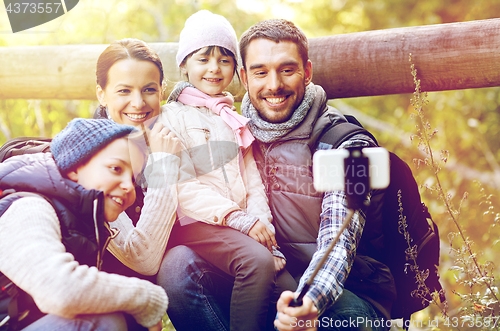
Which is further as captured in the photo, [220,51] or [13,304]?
[220,51]

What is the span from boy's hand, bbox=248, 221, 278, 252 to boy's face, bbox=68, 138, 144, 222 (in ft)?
1.88

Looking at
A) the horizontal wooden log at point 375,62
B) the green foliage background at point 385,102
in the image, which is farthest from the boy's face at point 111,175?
the green foliage background at point 385,102

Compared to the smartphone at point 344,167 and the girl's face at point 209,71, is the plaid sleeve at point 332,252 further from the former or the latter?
the girl's face at point 209,71

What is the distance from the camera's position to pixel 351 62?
A: 2516 millimetres

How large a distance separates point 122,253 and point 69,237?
0.40 meters

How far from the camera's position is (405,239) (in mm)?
2096

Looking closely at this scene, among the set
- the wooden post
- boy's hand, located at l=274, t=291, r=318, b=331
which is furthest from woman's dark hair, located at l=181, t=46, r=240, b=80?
boy's hand, located at l=274, t=291, r=318, b=331

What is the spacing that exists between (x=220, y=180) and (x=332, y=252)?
621mm

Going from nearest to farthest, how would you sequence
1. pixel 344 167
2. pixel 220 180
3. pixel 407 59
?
pixel 344 167, pixel 220 180, pixel 407 59

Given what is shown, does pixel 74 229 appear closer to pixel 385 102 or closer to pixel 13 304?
pixel 13 304

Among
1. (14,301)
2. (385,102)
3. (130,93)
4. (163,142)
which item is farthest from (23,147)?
(385,102)

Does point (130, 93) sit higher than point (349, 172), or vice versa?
point (130, 93)

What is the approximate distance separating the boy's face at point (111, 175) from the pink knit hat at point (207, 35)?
863mm

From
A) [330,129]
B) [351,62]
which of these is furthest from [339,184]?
[351,62]
